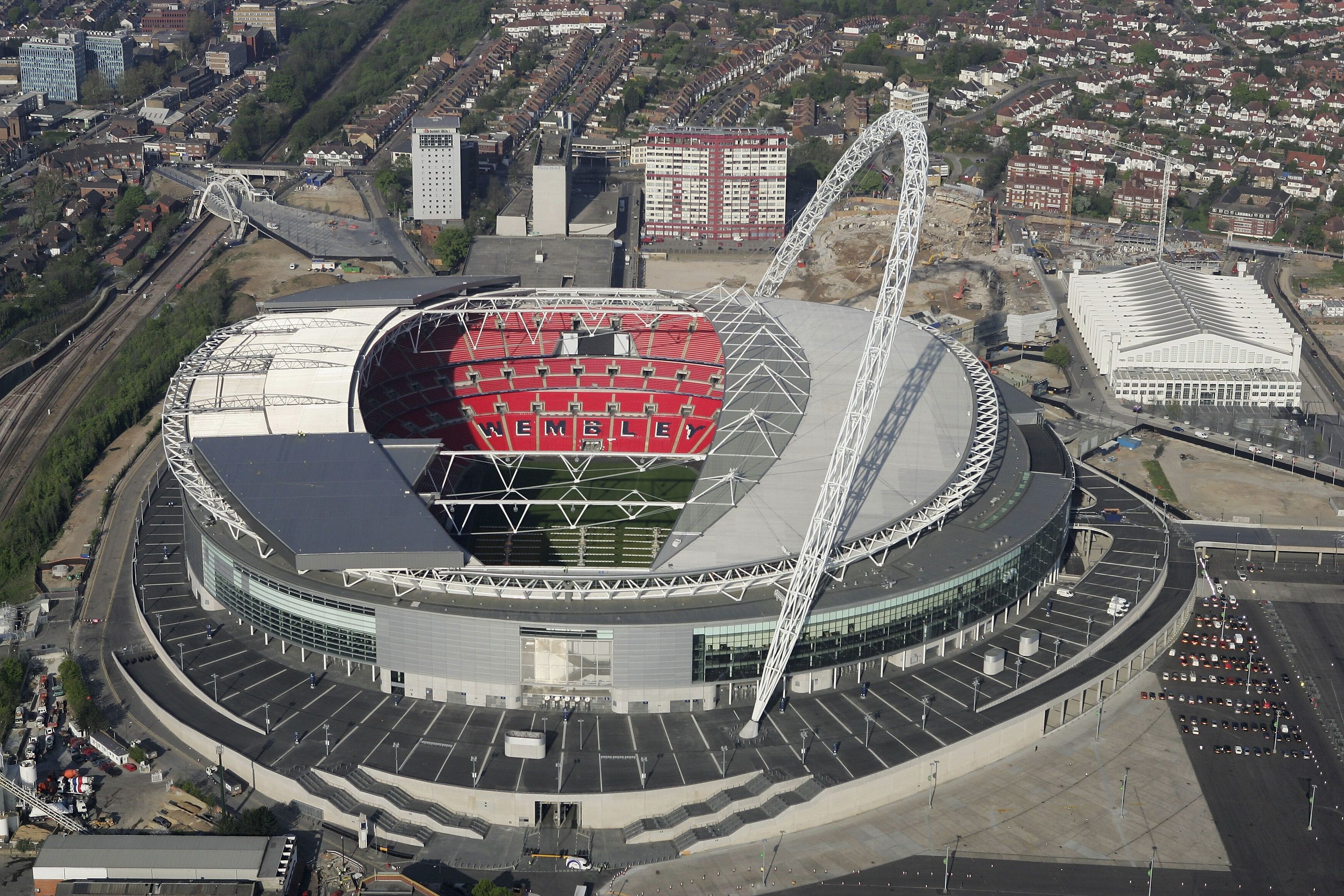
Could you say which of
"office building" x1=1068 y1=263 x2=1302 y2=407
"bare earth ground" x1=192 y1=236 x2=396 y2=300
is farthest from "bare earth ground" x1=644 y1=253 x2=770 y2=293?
"office building" x1=1068 y1=263 x2=1302 y2=407

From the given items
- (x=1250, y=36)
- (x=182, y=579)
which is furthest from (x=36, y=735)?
(x=1250, y=36)

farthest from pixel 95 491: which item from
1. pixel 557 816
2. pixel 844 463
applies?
pixel 844 463

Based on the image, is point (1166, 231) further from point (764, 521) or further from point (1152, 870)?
point (1152, 870)

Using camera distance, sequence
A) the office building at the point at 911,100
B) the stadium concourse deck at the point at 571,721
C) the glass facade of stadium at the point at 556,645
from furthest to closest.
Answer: the office building at the point at 911,100 → the glass facade of stadium at the point at 556,645 → the stadium concourse deck at the point at 571,721

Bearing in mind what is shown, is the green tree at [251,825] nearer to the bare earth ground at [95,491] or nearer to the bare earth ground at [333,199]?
the bare earth ground at [95,491]

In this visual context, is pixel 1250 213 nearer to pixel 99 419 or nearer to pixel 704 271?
pixel 704 271

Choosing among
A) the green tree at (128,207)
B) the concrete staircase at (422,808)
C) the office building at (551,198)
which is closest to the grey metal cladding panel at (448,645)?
the concrete staircase at (422,808)

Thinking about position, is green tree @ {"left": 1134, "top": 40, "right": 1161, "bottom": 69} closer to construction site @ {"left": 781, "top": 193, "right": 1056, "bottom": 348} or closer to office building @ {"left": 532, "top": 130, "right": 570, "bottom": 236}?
construction site @ {"left": 781, "top": 193, "right": 1056, "bottom": 348}
